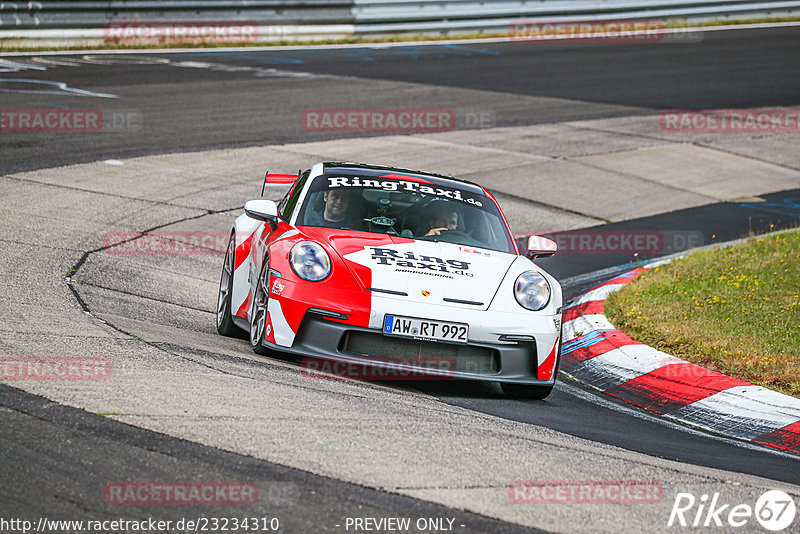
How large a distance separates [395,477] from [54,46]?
65.5 ft

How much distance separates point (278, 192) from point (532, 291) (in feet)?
23.1

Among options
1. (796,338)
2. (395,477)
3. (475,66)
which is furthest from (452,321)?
(475,66)

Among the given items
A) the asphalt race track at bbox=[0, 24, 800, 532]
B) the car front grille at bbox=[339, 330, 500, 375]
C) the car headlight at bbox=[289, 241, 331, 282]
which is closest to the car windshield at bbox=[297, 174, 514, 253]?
the car headlight at bbox=[289, 241, 331, 282]

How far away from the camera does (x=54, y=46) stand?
72.7 feet

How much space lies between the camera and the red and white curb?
6395 mm

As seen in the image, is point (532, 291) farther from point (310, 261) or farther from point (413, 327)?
point (310, 261)

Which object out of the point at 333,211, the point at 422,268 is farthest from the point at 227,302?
the point at 422,268

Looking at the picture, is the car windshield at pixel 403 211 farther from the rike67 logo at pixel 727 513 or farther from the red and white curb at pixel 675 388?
the rike67 logo at pixel 727 513

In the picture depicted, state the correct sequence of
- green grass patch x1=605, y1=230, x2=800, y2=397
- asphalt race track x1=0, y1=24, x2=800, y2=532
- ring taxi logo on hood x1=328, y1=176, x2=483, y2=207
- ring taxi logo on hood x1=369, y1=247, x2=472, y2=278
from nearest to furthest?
asphalt race track x1=0, y1=24, x2=800, y2=532 < ring taxi logo on hood x1=369, y1=247, x2=472, y2=278 < green grass patch x1=605, y1=230, x2=800, y2=397 < ring taxi logo on hood x1=328, y1=176, x2=483, y2=207

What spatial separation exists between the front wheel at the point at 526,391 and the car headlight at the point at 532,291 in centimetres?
49

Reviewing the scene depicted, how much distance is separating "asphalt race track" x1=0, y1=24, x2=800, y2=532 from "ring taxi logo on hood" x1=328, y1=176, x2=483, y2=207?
55.2 inches

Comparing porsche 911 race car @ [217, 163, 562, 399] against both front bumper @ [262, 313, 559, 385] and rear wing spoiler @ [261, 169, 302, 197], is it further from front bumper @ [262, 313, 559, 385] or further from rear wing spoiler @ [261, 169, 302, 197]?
rear wing spoiler @ [261, 169, 302, 197]

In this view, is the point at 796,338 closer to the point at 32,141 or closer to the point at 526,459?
the point at 526,459

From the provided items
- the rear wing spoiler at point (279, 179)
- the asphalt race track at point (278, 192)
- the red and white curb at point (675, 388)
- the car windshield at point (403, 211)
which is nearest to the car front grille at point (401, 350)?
the asphalt race track at point (278, 192)
